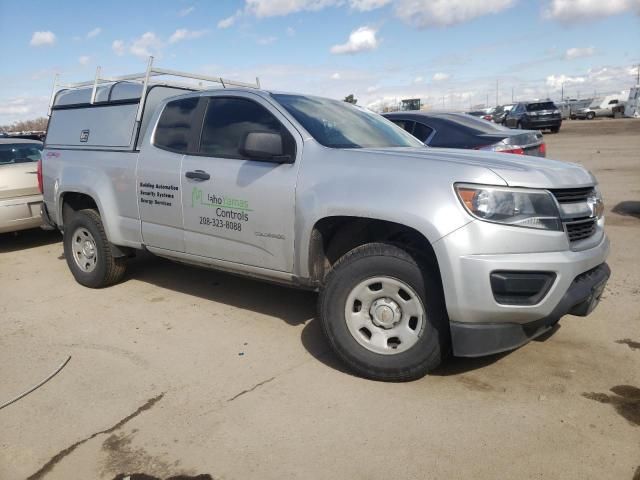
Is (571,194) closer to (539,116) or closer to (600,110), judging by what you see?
(539,116)

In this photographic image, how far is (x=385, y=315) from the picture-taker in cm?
333

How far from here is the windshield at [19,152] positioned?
7.68m

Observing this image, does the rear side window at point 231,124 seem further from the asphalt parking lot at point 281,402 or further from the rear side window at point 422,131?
the rear side window at point 422,131

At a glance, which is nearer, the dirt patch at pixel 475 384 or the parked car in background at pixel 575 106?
the dirt patch at pixel 475 384

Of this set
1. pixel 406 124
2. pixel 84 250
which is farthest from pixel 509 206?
pixel 406 124

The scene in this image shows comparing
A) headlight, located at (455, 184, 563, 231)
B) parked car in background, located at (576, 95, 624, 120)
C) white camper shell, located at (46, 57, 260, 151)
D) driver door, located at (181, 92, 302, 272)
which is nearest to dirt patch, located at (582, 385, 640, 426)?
headlight, located at (455, 184, 563, 231)

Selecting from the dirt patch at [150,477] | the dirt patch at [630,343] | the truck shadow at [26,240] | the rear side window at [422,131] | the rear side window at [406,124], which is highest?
the rear side window at [406,124]

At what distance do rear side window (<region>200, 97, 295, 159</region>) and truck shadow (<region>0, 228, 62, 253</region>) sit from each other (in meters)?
4.80

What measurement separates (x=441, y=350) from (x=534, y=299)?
62 cm

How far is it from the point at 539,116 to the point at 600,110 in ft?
75.5

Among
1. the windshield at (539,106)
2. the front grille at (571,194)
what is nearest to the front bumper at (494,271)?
the front grille at (571,194)

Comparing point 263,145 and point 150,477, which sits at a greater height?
point 263,145

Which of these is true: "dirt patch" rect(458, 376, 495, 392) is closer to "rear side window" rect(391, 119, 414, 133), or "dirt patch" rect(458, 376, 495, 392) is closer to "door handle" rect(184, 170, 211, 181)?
"door handle" rect(184, 170, 211, 181)

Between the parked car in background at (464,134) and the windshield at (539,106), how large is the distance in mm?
24235
